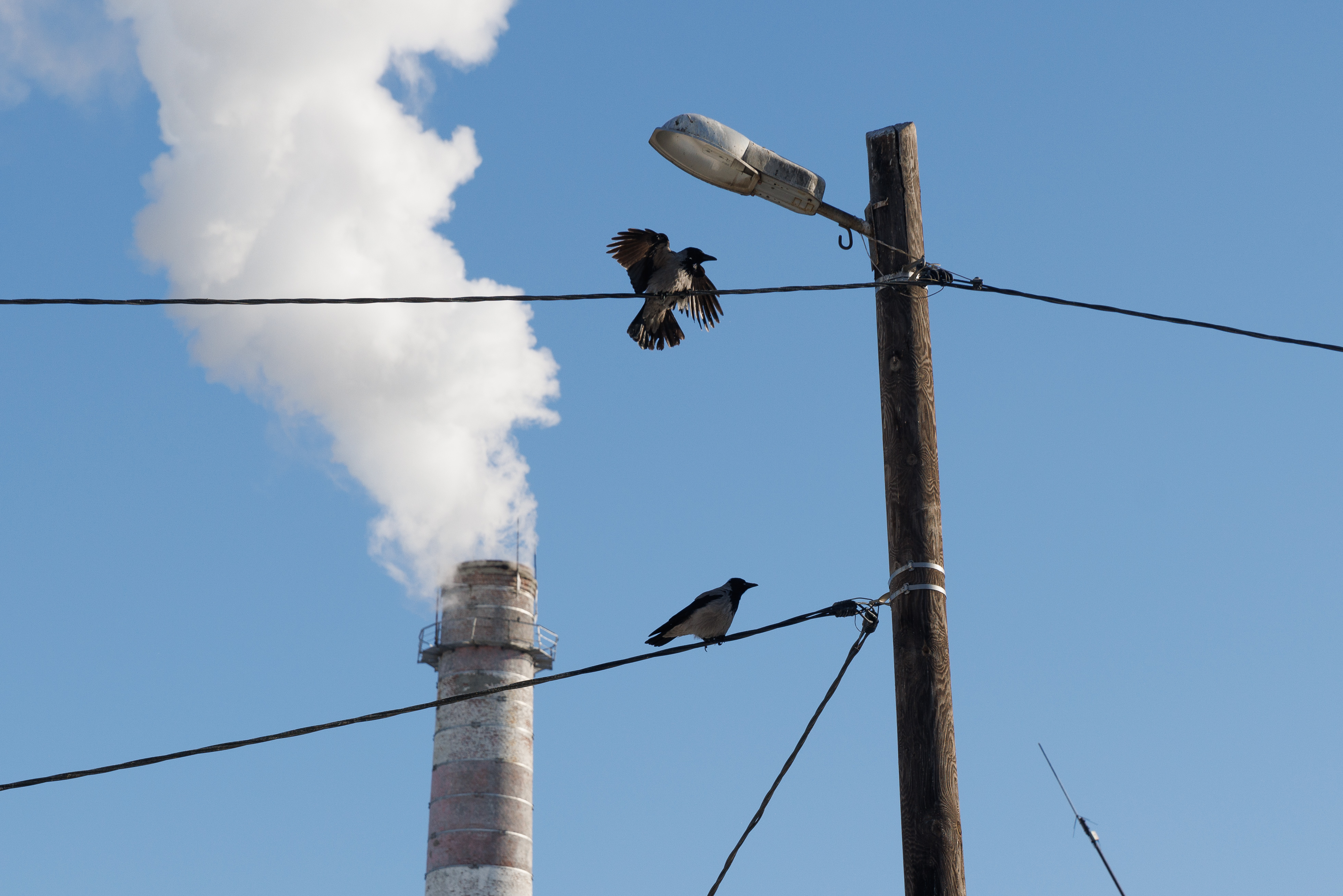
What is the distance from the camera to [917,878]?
248 inches

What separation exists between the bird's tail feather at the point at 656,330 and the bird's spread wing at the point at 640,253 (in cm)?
46

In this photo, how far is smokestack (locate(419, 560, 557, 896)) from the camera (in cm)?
3759

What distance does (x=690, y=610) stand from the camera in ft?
31.0

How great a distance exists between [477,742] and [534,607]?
220 inches

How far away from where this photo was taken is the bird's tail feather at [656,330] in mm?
10141

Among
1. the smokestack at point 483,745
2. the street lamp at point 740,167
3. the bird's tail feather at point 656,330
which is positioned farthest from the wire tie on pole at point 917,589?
the smokestack at point 483,745

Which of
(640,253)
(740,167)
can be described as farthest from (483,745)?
(740,167)

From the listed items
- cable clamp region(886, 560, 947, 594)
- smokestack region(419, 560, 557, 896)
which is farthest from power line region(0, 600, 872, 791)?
smokestack region(419, 560, 557, 896)

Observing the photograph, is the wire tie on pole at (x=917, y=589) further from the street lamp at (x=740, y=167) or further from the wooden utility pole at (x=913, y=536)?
the street lamp at (x=740, y=167)

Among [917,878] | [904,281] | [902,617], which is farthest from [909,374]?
[917,878]

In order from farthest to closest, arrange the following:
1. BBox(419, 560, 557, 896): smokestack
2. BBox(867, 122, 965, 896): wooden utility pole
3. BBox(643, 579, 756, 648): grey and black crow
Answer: BBox(419, 560, 557, 896): smokestack → BBox(643, 579, 756, 648): grey and black crow → BBox(867, 122, 965, 896): wooden utility pole

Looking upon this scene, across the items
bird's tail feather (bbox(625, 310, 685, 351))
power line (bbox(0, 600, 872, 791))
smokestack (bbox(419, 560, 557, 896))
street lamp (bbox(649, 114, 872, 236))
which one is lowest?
power line (bbox(0, 600, 872, 791))

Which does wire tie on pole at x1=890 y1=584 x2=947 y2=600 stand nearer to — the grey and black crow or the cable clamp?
the cable clamp

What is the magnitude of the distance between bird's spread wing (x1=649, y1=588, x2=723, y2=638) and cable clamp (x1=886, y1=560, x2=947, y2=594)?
2739mm
